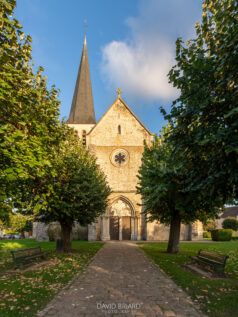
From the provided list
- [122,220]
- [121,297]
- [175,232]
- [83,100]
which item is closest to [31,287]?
[121,297]

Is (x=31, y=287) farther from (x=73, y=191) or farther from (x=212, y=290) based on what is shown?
(x=73, y=191)

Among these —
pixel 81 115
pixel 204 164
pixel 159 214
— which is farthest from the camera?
pixel 81 115

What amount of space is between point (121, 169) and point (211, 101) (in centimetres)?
2129

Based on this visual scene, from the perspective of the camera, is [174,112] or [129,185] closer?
[174,112]

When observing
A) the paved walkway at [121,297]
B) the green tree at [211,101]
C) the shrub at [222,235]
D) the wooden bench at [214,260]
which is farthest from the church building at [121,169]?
the green tree at [211,101]

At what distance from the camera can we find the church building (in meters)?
24.7

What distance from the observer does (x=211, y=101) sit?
5.55 metres

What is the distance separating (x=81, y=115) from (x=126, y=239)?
18292 millimetres

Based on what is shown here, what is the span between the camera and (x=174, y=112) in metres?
6.27

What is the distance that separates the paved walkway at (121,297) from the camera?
4.76m

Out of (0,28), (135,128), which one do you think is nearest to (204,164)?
(0,28)

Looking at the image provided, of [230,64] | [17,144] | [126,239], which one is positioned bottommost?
[126,239]

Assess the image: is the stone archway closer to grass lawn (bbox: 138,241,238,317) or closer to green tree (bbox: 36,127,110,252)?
green tree (bbox: 36,127,110,252)

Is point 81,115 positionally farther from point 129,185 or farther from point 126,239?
point 126,239
